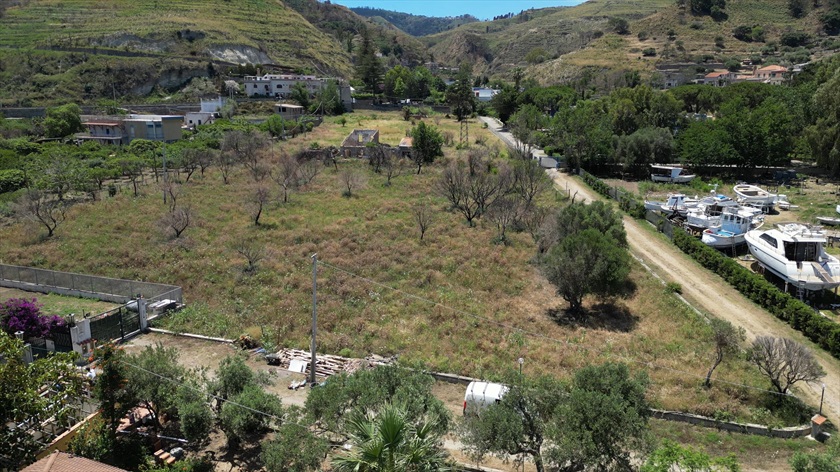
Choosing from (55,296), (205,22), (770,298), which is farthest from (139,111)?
(770,298)

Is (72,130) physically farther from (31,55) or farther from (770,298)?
(770,298)

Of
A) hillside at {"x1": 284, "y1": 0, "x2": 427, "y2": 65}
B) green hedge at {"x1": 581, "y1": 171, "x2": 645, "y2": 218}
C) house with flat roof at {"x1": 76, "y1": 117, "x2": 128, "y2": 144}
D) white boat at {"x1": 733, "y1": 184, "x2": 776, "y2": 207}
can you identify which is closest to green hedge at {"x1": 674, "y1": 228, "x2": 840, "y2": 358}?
green hedge at {"x1": 581, "y1": 171, "x2": 645, "y2": 218}

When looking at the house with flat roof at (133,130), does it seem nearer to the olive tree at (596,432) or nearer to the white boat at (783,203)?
the white boat at (783,203)

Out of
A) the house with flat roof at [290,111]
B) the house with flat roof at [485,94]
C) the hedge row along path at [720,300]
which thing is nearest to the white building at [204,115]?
the house with flat roof at [290,111]

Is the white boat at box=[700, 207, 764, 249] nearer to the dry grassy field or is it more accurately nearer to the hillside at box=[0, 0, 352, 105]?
the dry grassy field

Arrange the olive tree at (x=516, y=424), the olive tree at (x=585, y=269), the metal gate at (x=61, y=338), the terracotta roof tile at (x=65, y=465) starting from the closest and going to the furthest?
the terracotta roof tile at (x=65, y=465) < the olive tree at (x=516, y=424) < the metal gate at (x=61, y=338) < the olive tree at (x=585, y=269)

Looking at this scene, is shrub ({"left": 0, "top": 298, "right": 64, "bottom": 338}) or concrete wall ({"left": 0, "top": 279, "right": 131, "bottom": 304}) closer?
shrub ({"left": 0, "top": 298, "right": 64, "bottom": 338})
